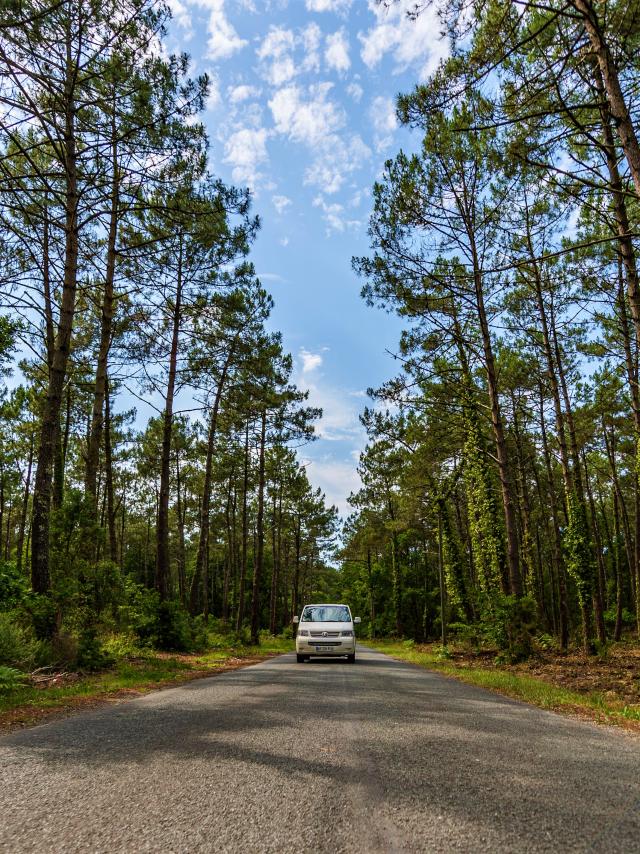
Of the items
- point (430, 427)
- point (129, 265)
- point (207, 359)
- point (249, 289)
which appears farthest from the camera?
point (430, 427)

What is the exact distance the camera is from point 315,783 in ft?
10.4

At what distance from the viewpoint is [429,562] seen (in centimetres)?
4688

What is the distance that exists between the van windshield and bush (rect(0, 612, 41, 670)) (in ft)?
28.0

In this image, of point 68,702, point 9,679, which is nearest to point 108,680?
point 9,679

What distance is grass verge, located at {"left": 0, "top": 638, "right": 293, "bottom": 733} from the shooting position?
19.5ft

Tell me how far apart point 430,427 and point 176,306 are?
1091 centimetres

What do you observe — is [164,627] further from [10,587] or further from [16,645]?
[10,587]

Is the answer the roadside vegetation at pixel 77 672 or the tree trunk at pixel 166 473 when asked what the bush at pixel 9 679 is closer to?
the roadside vegetation at pixel 77 672

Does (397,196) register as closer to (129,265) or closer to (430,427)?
(129,265)

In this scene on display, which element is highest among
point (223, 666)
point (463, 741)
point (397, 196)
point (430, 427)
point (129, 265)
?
point (397, 196)

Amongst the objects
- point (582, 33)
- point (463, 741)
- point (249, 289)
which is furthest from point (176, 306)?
point (463, 741)

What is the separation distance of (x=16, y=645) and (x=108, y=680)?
170 centimetres

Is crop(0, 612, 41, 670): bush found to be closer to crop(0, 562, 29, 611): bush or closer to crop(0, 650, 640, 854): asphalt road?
crop(0, 562, 29, 611): bush

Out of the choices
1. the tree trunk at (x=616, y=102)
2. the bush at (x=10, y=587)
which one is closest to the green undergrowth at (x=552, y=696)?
the tree trunk at (x=616, y=102)
